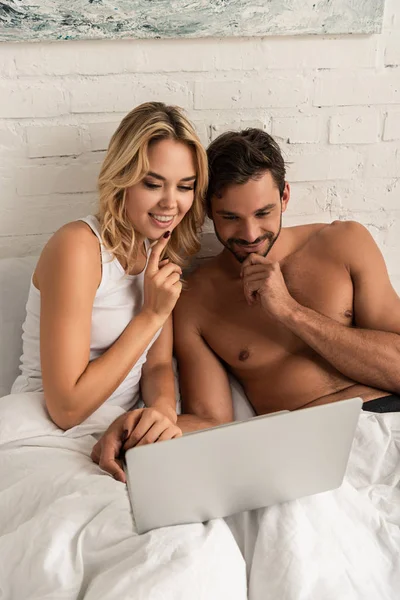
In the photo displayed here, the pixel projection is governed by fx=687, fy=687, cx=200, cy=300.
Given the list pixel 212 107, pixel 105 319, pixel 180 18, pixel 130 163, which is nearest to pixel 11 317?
pixel 105 319

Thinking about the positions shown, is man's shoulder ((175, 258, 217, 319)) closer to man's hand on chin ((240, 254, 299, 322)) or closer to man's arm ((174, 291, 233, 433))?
man's arm ((174, 291, 233, 433))

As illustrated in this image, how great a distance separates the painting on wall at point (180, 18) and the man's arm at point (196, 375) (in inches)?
29.1

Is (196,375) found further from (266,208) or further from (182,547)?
(182,547)

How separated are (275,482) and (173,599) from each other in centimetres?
27

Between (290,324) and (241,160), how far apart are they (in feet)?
1.45

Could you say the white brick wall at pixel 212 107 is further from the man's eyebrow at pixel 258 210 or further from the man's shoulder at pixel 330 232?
the man's eyebrow at pixel 258 210

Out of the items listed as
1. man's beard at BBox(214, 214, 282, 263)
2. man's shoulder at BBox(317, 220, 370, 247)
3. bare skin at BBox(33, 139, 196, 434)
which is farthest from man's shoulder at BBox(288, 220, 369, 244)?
bare skin at BBox(33, 139, 196, 434)

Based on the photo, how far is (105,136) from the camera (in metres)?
1.96

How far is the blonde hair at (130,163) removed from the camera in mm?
1610

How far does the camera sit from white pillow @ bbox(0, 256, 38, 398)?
6.06 feet

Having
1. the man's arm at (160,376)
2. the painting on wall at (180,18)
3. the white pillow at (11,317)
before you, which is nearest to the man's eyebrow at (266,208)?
the man's arm at (160,376)

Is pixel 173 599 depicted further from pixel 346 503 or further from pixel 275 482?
pixel 346 503

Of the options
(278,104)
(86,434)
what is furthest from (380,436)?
(278,104)

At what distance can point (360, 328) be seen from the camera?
1860 mm
